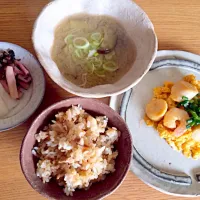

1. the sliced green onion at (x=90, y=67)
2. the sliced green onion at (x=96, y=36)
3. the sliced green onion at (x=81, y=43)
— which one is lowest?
the sliced green onion at (x=90, y=67)

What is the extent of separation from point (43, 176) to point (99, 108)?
25cm

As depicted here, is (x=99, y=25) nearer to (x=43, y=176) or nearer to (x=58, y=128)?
(x=58, y=128)

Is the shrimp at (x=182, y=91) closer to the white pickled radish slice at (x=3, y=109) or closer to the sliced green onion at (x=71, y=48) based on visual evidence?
the sliced green onion at (x=71, y=48)

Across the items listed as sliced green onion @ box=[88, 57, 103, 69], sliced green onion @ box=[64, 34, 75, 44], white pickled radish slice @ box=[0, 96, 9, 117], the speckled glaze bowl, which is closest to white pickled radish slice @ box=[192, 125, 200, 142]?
the speckled glaze bowl

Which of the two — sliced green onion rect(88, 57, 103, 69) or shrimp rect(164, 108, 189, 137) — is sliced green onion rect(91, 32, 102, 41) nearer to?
sliced green onion rect(88, 57, 103, 69)

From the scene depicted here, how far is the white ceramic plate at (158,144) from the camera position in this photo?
1091mm

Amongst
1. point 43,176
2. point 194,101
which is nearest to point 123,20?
point 194,101

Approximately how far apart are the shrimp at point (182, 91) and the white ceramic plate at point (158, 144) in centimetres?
7

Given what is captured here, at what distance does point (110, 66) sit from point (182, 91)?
24cm

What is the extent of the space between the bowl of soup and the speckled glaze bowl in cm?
7

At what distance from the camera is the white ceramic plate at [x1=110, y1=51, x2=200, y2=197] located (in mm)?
1091

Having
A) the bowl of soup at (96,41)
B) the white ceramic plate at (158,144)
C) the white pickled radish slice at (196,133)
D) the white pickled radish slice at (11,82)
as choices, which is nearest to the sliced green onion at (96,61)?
the bowl of soup at (96,41)

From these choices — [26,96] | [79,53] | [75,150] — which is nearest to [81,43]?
[79,53]

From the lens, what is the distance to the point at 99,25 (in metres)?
1.12
